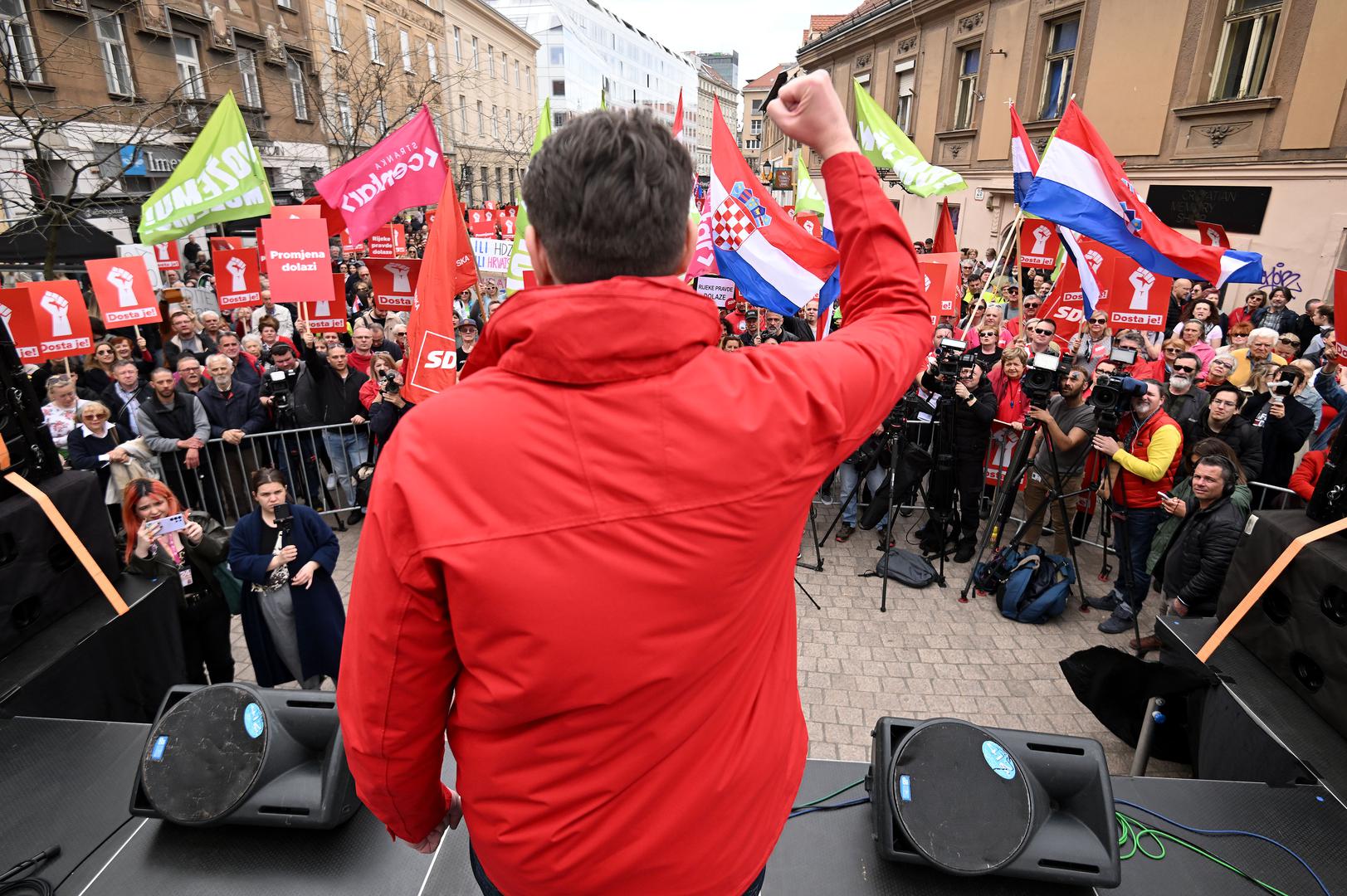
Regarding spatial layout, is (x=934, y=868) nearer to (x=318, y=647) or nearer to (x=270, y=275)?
(x=318, y=647)

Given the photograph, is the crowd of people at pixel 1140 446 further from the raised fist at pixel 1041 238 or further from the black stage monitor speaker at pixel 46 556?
the black stage monitor speaker at pixel 46 556

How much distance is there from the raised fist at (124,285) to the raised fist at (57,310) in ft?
2.37

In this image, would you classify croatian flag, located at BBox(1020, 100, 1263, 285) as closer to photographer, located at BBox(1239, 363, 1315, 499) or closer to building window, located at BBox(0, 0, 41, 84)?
photographer, located at BBox(1239, 363, 1315, 499)

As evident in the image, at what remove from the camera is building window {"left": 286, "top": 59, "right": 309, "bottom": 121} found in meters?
25.6

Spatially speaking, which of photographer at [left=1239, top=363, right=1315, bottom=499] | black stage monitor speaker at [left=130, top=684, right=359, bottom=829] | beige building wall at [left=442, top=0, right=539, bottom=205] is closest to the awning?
black stage monitor speaker at [left=130, top=684, right=359, bottom=829]

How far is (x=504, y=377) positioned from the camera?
96 cm

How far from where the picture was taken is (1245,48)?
12867 mm

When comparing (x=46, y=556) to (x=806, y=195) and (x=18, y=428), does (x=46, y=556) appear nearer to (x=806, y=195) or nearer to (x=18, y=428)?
(x=18, y=428)

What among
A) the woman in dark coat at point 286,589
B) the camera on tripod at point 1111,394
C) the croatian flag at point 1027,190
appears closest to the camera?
the woman in dark coat at point 286,589

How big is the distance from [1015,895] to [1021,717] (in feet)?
8.40

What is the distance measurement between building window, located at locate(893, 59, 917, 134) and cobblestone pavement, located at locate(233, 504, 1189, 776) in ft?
72.0

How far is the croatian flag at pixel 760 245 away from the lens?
6047 mm

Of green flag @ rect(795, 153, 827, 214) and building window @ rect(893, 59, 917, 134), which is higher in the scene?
building window @ rect(893, 59, 917, 134)

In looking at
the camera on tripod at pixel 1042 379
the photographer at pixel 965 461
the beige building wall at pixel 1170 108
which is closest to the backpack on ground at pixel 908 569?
the photographer at pixel 965 461
